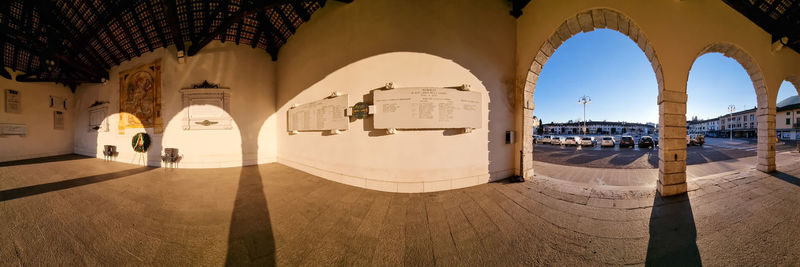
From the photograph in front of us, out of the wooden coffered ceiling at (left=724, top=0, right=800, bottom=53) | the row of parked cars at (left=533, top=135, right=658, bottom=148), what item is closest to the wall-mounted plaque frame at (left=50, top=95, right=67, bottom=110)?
the wooden coffered ceiling at (left=724, top=0, right=800, bottom=53)

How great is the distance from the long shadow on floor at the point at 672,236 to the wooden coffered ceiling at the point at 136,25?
7021 millimetres

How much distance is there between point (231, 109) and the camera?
7.66 meters

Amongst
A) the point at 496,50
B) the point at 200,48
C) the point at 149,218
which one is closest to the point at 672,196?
the point at 496,50

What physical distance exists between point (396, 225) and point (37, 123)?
19416 millimetres

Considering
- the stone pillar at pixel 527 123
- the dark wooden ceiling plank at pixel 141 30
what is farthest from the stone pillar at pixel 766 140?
the dark wooden ceiling plank at pixel 141 30

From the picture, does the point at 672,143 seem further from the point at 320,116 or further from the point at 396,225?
the point at 320,116

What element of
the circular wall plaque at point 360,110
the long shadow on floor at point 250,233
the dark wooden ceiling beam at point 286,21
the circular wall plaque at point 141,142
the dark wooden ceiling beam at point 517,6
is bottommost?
the long shadow on floor at point 250,233

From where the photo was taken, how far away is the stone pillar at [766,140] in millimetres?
6105

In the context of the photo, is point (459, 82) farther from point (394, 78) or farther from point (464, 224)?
point (464, 224)

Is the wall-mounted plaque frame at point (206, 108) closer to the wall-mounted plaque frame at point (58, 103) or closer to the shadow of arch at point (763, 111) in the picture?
the wall-mounted plaque frame at point (58, 103)

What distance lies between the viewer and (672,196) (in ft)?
13.9

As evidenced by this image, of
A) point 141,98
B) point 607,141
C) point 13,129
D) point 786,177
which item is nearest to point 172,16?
point 141,98

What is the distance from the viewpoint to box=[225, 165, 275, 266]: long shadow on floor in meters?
2.26

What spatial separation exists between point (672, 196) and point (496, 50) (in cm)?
477
